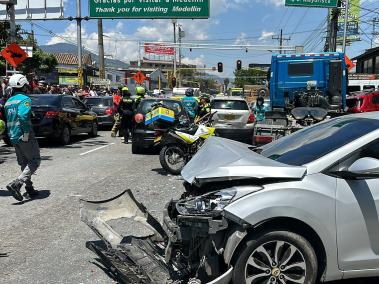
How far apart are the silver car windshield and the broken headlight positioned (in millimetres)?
715

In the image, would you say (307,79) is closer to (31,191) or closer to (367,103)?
(367,103)

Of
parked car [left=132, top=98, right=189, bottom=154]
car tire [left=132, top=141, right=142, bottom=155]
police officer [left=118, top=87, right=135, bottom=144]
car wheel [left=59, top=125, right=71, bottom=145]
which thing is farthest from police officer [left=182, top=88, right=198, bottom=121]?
car wheel [left=59, top=125, right=71, bottom=145]

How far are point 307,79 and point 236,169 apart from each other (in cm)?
1313

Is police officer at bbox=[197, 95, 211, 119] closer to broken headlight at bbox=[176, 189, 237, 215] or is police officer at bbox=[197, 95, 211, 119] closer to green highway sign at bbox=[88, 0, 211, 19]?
green highway sign at bbox=[88, 0, 211, 19]

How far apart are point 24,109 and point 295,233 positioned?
510cm

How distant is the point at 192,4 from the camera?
24.1 meters

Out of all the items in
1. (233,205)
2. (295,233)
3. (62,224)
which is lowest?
(62,224)

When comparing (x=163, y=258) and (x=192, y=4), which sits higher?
(x=192, y=4)

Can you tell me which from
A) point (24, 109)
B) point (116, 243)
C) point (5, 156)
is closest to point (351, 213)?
point (116, 243)

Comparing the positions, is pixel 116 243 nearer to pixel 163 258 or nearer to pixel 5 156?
pixel 163 258

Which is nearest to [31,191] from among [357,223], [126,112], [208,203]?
[208,203]

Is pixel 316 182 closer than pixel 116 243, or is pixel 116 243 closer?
pixel 316 182

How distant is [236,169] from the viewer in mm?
3832

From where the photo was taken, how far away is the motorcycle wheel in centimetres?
983
